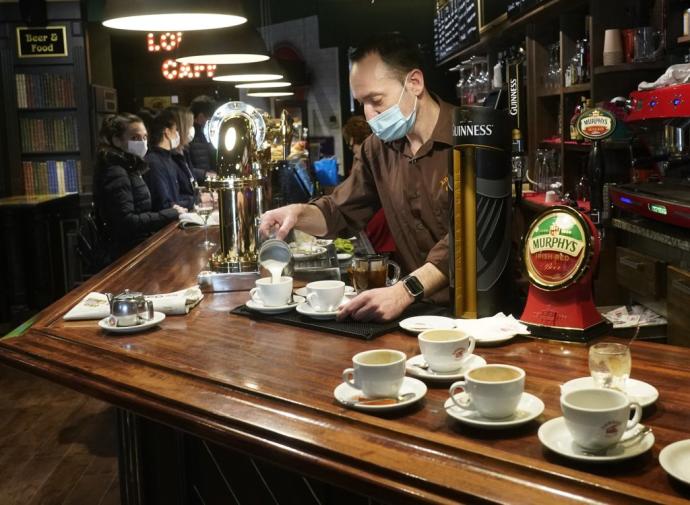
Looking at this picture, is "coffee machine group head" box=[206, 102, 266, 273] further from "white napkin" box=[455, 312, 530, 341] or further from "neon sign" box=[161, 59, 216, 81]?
"neon sign" box=[161, 59, 216, 81]

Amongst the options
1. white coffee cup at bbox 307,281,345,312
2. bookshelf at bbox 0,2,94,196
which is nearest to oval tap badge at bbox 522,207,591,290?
white coffee cup at bbox 307,281,345,312

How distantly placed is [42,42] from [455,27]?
4.51m

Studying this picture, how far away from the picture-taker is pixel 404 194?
2939 mm

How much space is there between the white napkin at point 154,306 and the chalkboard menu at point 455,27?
16.6ft

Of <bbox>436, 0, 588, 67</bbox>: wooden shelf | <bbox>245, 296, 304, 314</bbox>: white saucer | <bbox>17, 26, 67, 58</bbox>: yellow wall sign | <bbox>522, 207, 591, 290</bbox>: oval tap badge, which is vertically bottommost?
<bbox>245, 296, 304, 314</bbox>: white saucer

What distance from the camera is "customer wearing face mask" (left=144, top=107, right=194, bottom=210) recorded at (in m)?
6.25

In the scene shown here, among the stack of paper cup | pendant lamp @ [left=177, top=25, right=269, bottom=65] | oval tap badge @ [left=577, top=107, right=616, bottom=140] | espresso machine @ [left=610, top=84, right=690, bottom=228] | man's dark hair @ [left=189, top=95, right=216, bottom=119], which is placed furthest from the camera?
man's dark hair @ [left=189, top=95, right=216, bottom=119]

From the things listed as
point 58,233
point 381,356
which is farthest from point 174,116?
point 381,356

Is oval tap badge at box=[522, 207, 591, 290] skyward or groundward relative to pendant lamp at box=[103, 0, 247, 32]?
groundward

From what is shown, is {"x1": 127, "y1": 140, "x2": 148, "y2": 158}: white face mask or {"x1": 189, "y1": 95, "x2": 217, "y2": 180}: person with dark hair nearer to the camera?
{"x1": 127, "y1": 140, "x2": 148, "y2": 158}: white face mask

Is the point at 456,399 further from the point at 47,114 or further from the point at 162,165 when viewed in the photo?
the point at 47,114

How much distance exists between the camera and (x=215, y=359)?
1.91 meters

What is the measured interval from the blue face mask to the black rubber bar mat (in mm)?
772

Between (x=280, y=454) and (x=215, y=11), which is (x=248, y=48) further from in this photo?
(x=280, y=454)
